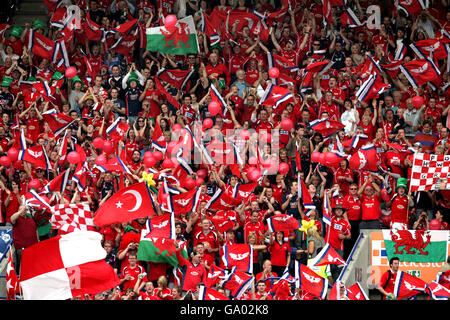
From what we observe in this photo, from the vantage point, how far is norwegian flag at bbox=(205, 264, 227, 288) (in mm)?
15273

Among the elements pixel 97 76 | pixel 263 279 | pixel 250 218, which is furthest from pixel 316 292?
pixel 97 76

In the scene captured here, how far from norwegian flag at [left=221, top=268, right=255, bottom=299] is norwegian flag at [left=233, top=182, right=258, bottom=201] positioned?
2.07 metres

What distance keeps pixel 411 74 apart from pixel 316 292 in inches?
246

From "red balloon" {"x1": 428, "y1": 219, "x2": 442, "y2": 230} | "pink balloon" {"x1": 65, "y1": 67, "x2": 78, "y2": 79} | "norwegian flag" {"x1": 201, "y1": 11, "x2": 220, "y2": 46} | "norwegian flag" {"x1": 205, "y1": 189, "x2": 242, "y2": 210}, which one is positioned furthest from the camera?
"norwegian flag" {"x1": 201, "y1": 11, "x2": 220, "y2": 46}

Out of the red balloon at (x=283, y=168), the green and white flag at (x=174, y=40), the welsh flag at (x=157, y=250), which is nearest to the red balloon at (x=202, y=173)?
the red balloon at (x=283, y=168)

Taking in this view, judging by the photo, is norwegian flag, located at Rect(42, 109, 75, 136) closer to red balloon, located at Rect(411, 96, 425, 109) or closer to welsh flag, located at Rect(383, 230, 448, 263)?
welsh flag, located at Rect(383, 230, 448, 263)

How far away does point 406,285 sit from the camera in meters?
15.3

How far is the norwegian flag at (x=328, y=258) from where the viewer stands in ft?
51.1

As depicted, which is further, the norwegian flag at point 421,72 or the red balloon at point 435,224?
the norwegian flag at point 421,72

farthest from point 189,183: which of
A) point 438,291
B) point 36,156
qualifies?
point 438,291

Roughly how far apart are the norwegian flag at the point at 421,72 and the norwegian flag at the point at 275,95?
8.31 ft

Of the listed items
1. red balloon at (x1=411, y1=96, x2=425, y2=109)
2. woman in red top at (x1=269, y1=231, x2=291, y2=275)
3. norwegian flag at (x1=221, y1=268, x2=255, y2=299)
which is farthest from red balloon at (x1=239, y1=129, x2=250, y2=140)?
norwegian flag at (x1=221, y1=268, x2=255, y2=299)

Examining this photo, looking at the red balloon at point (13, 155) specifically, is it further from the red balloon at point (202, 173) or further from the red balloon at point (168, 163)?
the red balloon at point (202, 173)
